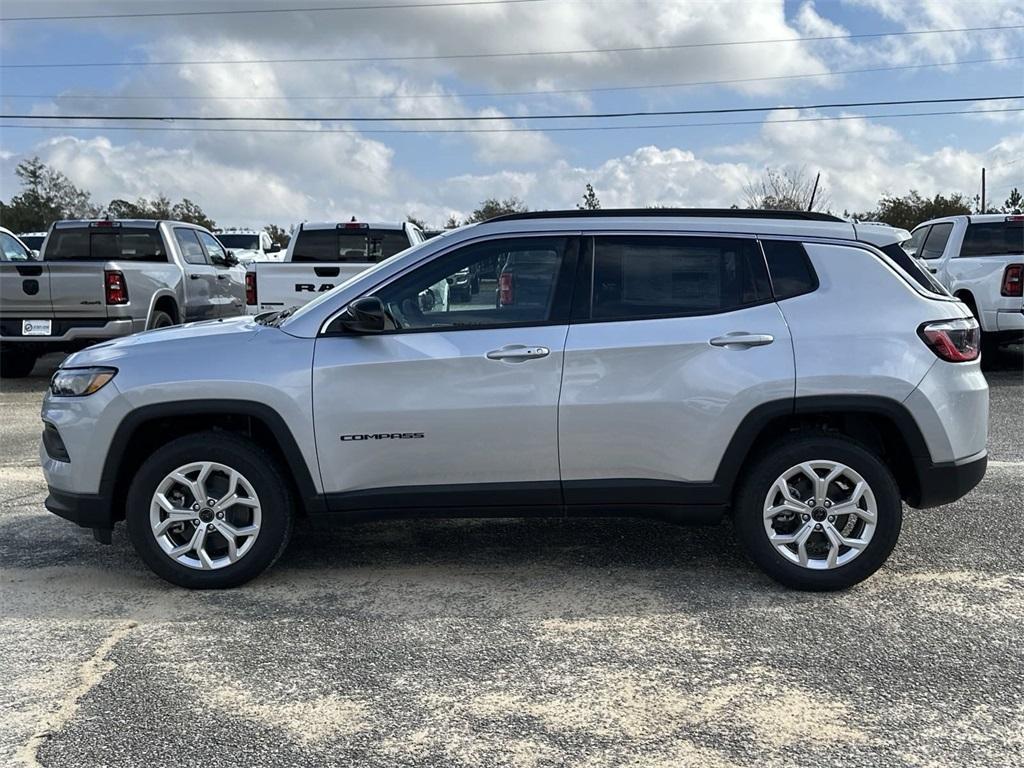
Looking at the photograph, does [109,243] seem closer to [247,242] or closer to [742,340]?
[742,340]

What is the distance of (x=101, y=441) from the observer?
14.2 feet

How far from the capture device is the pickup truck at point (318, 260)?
10.1 meters

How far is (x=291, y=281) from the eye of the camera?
10148 millimetres

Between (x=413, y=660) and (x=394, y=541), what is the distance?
60.2 inches

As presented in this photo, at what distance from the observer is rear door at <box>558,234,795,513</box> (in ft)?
Result: 13.9

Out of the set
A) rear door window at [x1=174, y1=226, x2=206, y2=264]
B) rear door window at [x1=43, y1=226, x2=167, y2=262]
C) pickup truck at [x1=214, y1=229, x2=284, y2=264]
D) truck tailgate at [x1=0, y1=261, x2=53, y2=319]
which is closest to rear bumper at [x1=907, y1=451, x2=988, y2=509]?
truck tailgate at [x1=0, y1=261, x2=53, y2=319]

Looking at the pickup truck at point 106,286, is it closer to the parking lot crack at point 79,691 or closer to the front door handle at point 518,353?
the parking lot crack at point 79,691

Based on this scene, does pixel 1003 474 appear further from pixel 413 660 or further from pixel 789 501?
pixel 413 660

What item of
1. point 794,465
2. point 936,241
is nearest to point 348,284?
point 794,465

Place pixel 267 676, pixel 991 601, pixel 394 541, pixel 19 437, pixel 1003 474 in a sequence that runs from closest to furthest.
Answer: pixel 267 676 < pixel 991 601 < pixel 394 541 < pixel 1003 474 < pixel 19 437

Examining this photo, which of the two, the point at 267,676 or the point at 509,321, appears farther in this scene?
the point at 509,321

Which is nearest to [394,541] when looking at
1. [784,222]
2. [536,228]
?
[536,228]

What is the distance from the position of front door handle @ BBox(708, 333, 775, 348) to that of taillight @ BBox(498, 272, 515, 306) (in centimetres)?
96

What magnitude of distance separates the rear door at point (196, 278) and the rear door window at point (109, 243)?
1.12ft
